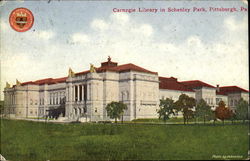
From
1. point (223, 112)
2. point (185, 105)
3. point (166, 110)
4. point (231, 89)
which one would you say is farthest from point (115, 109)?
point (231, 89)

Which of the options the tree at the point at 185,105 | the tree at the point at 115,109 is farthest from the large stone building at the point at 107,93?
the tree at the point at 185,105

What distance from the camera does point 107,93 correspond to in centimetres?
2153

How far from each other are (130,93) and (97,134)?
30.5 ft

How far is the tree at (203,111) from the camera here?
15.4 m

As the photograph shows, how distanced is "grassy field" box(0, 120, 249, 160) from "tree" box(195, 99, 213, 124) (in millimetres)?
939

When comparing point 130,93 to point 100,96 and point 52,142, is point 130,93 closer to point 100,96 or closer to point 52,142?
point 100,96

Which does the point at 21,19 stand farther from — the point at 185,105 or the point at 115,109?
the point at 185,105

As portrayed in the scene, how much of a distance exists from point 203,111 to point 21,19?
9614 millimetres

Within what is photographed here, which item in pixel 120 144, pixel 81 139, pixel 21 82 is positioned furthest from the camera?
A: pixel 21 82

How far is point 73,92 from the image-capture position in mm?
27594

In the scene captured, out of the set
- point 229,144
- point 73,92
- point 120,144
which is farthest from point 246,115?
point 73,92

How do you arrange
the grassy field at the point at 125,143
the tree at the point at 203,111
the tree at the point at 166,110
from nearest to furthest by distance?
the grassy field at the point at 125,143, the tree at the point at 203,111, the tree at the point at 166,110

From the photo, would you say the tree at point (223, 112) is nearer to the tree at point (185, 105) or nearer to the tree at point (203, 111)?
the tree at point (203, 111)

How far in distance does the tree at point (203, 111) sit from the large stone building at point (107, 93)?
658mm
